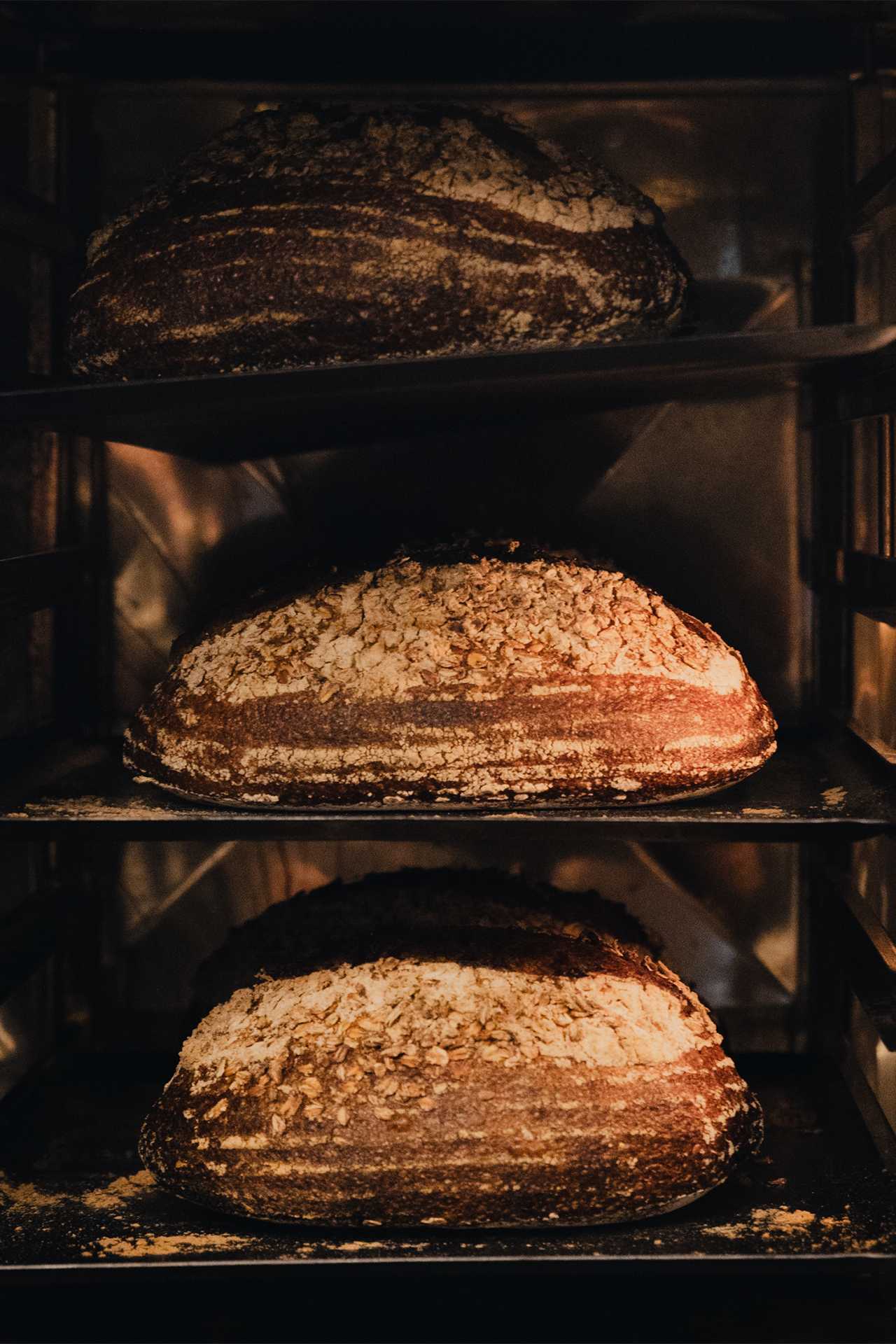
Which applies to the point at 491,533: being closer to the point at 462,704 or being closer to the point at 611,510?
the point at 611,510

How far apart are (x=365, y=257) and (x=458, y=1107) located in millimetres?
972

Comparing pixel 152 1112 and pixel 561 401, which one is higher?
pixel 561 401

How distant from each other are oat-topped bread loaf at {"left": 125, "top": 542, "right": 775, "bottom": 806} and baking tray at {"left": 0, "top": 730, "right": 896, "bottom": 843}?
3 cm

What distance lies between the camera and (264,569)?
6.26 feet

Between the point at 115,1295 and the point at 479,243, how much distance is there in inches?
51.0

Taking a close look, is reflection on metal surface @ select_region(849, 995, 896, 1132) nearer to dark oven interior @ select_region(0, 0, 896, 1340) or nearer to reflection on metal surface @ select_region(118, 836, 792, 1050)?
dark oven interior @ select_region(0, 0, 896, 1340)

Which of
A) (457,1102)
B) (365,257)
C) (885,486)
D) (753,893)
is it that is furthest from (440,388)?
(753,893)

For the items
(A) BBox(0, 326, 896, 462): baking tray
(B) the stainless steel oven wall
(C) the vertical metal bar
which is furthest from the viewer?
(B) the stainless steel oven wall

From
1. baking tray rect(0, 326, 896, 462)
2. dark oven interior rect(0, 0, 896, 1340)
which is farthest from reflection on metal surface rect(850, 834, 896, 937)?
baking tray rect(0, 326, 896, 462)

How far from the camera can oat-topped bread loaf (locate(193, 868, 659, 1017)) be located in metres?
1.56

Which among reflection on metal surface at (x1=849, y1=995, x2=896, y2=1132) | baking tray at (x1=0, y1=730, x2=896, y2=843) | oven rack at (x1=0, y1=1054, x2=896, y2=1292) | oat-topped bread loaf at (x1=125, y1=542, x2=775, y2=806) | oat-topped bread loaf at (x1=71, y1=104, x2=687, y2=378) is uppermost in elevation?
oat-topped bread loaf at (x1=71, y1=104, x2=687, y2=378)

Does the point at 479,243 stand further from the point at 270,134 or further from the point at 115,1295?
the point at 115,1295

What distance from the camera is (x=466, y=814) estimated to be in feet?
4.49

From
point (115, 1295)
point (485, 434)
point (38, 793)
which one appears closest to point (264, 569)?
point (485, 434)
